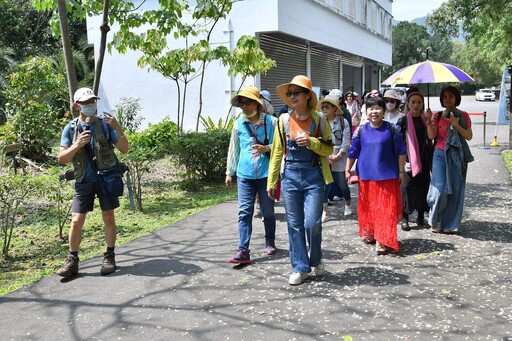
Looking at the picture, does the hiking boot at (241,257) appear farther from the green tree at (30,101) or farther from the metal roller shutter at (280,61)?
the metal roller shutter at (280,61)

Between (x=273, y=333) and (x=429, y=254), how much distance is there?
8.77 ft

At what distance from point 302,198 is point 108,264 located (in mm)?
2127

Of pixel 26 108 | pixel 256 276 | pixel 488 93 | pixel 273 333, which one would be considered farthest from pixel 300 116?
pixel 488 93

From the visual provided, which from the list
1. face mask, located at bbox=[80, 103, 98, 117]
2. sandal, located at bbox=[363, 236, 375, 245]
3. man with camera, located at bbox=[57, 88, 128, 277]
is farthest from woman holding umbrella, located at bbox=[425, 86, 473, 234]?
face mask, located at bbox=[80, 103, 98, 117]

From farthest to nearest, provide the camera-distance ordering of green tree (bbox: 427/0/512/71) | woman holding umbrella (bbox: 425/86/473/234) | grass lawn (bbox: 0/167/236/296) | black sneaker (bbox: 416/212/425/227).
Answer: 1. green tree (bbox: 427/0/512/71)
2. black sneaker (bbox: 416/212/425/227)
3. woman holding umbrella (bbox: 425/86/473/234)
4. grass lawn (bbox: 0/167/236/296)

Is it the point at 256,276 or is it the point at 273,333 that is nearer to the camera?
the point at 273,333

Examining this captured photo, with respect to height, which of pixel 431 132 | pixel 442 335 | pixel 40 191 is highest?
pixel 431 132

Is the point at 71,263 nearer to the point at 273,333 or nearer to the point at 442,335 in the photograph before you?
the point at 273,333

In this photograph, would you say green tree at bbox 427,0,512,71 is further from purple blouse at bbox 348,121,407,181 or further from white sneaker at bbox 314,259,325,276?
white sneaker at bbox 314,259,325,276

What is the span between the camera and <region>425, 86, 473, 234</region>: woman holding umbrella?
6707 mm

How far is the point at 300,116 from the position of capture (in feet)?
16.7

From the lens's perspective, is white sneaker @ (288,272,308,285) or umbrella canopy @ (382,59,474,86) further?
umbrella canopy @ (382,59,474,86)

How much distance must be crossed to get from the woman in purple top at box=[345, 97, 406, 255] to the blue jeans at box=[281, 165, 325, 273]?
1133 millimetres

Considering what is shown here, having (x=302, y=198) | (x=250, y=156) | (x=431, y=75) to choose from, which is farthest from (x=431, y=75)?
(x=302, y=198)
